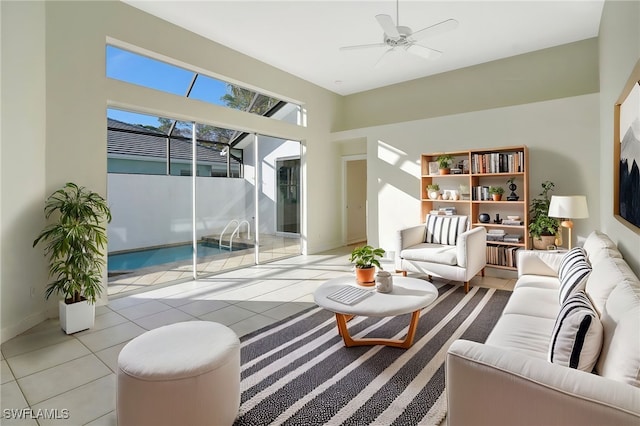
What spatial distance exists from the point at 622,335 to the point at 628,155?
1505 mm

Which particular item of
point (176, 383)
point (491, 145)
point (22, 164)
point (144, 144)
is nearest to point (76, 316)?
point (22, 164)

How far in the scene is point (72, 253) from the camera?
2.94 meters

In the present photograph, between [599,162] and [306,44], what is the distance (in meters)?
4.18

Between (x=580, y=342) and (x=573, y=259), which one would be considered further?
(x=573, y=259)

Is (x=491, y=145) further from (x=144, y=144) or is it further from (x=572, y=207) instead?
(x=144, y=144)

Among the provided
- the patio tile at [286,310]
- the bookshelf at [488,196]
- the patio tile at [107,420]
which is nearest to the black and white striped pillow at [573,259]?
the bookshelf at [488,196]

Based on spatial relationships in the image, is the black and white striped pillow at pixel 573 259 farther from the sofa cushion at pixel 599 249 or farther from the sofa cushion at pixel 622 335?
the sofa cushion at pixel 622 335

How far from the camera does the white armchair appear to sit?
3875 millimetres

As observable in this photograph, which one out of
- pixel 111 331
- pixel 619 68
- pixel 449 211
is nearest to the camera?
pixel 619 68

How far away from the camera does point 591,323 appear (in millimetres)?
1262

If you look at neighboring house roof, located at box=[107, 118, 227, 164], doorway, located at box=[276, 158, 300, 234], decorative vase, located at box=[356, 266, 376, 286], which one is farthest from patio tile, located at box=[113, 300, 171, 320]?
doorway, located at box=[276, 158, 300, 234]

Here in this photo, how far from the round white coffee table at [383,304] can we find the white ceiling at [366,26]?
122 inches

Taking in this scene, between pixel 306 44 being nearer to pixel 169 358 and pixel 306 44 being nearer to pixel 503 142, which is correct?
pixel 503 142

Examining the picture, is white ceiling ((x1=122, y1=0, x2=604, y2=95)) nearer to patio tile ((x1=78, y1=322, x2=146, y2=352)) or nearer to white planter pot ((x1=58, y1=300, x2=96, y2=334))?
white planter pot ((x1=58, y1=300, x2=96, y2=334))
